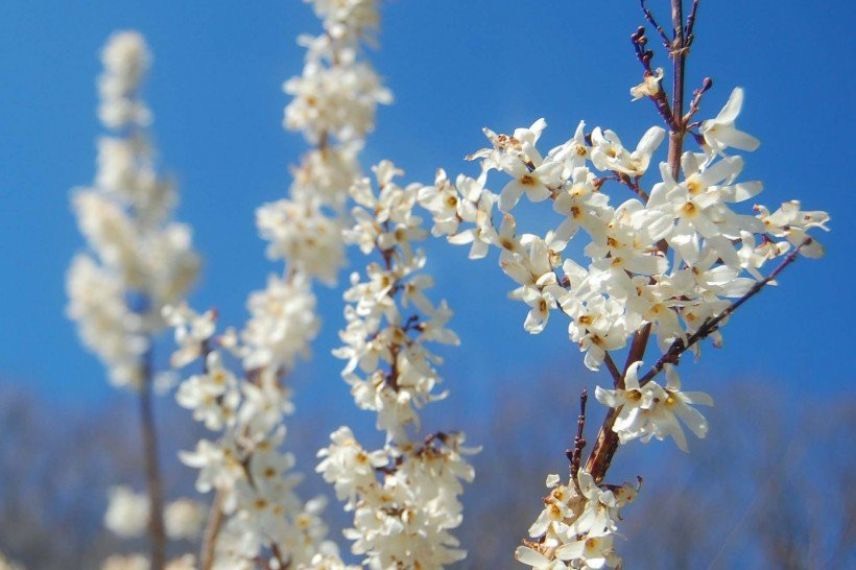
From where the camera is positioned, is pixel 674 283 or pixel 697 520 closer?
pixel 674 283

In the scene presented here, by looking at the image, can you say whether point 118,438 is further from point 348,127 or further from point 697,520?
point 348,127

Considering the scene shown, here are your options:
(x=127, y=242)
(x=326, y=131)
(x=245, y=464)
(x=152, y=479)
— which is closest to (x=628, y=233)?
(x=245, y=464)

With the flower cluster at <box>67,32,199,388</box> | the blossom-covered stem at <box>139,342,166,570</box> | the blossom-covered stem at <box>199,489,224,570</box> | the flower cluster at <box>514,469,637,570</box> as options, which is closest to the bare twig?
the flower cluster at <box>514,469,637,570</box>

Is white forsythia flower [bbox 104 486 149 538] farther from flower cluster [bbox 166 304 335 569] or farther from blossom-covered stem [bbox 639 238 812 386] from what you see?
blossom-covered stem [bbox 639 238 812 386]

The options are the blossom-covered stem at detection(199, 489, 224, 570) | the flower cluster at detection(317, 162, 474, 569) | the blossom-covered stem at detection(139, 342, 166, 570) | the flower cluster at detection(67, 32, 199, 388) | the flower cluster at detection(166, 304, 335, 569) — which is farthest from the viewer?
the flower cluster at detection(67, 32, 199, 388)

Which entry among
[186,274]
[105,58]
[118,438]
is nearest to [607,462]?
[186,274]

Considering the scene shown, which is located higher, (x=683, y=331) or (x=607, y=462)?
(x=683, y=331)

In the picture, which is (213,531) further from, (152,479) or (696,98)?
(696,98)

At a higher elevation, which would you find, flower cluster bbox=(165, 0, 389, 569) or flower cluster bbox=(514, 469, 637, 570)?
flower cluster bbox=(165, 0, 389, 569)
